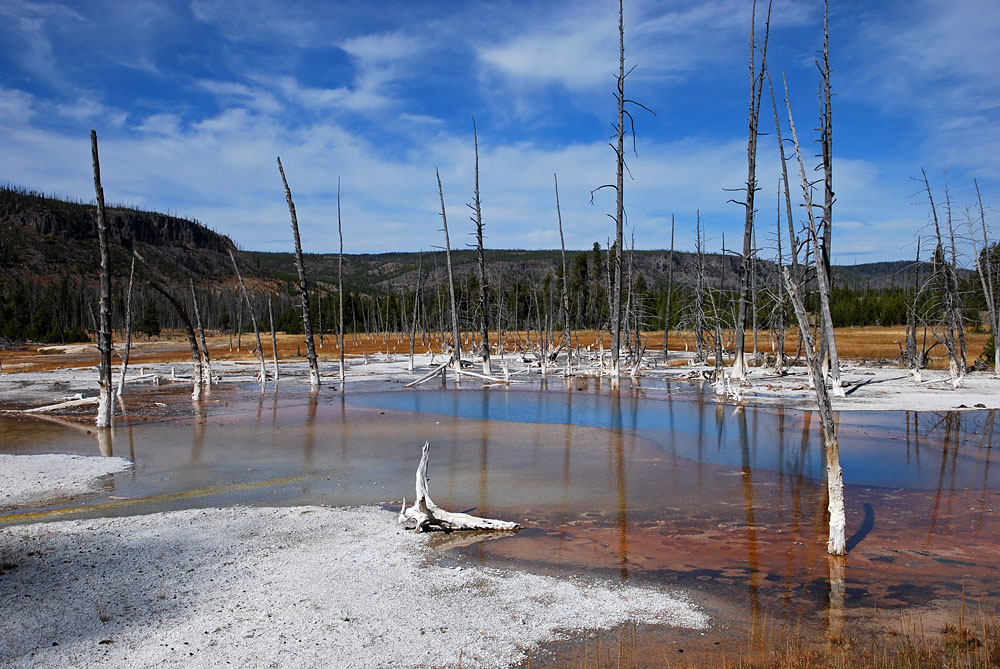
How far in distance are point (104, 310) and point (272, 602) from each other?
13.8 m

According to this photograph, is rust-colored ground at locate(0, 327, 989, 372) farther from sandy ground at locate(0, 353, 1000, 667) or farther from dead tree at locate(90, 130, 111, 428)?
sandy ground at locate(0, 353, 1000, 667)

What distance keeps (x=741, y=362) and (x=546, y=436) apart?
14.2m

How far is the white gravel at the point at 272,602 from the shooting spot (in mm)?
5625

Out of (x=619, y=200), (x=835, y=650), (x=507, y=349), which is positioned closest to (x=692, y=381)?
(x=619, y=200)

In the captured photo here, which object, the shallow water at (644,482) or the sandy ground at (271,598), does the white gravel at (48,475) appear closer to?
the shallow water at (644,482)

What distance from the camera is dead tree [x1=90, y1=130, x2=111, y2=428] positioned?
17297 mm

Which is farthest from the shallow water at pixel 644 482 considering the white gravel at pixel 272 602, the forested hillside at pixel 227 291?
the forested hillside at pixel 227 291

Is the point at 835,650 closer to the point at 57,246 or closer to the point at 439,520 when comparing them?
the point at 439,520

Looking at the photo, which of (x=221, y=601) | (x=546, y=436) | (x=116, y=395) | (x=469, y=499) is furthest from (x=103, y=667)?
(x=116, y=395)

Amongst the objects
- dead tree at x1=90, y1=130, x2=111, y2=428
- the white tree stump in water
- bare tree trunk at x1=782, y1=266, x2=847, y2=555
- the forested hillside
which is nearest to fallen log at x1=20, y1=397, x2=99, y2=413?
dead tree at x1=90, y1=130, x2=111, y2=428

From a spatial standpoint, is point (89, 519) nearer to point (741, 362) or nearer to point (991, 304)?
point (741, 362)

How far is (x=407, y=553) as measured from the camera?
8094 millimetres

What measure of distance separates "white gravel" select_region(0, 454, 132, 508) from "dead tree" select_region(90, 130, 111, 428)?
3.83 metres

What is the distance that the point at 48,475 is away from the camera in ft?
40.0
